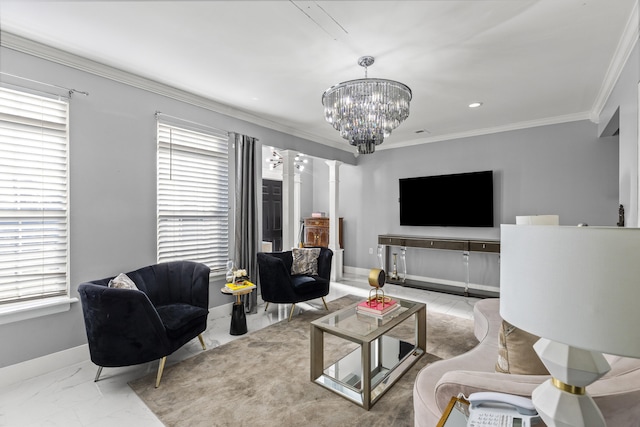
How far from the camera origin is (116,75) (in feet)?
9.41

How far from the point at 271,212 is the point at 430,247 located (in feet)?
11.9

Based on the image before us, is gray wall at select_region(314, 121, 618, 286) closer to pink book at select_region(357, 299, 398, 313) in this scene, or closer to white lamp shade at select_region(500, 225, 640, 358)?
pink book at select_region(357, 299, 398, 313)

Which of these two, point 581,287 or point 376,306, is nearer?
point 581,287

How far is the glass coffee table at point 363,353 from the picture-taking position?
2.11m

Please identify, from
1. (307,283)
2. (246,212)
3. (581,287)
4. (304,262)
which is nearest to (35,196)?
(246,212)

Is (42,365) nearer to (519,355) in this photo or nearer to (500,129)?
(519,355)

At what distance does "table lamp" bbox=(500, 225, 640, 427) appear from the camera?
62 centimetres

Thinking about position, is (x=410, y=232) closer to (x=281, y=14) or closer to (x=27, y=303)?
(x=281, y=14)

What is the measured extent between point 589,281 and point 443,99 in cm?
343

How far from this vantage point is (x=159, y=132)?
3268 mm

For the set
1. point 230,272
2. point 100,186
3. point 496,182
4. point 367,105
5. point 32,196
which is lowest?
point 230,272

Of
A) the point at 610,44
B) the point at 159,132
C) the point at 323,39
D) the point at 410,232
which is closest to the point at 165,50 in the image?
the point at 159,132

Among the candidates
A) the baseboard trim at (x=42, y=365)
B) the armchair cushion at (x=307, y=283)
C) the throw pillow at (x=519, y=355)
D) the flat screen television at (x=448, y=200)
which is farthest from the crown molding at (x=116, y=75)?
the throw pillow at (x=519, y=355)

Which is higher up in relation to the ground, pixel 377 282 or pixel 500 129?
pixel 500 129
